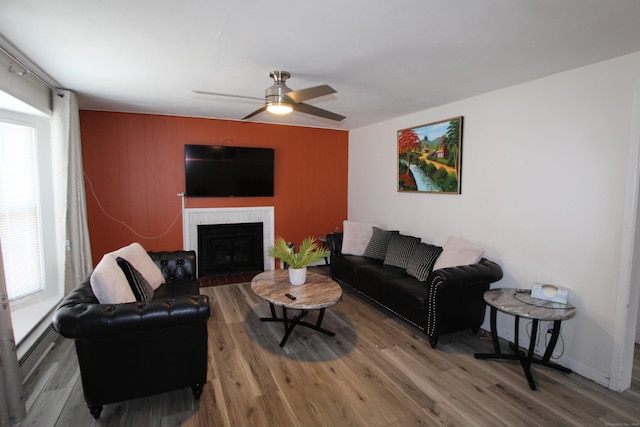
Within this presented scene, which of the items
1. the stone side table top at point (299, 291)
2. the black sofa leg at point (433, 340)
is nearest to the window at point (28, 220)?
the stone side table top at point (299, 291)

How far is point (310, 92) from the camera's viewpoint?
8.17 feet

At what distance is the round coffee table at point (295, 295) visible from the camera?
2.86 metres

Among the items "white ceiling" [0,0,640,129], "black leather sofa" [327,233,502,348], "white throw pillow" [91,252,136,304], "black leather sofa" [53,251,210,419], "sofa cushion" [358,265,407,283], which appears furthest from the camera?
"sofa cushion" [358,265,407,283]

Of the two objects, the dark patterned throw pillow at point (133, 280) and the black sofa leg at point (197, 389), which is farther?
the dark patterned throw pillow at point (133, 280)

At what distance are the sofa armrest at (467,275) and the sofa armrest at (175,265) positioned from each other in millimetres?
2612

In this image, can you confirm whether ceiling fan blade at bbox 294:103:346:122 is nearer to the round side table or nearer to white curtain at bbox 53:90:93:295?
the round side table

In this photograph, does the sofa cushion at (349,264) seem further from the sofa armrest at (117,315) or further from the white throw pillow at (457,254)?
the sofa armrest at (117,315)

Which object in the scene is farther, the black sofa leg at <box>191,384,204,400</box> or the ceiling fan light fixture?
the ceiling fan light fixture

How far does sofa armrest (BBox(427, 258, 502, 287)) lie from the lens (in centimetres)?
291

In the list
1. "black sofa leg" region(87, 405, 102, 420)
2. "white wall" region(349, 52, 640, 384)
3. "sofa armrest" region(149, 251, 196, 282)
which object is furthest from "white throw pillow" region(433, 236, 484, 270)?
"black sofa leg" region(87, 405, 102, 420)

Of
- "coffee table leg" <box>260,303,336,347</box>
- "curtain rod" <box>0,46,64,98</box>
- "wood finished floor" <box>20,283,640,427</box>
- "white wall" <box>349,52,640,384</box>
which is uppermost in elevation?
"curtain rod" <box>0,46,64,98</box>

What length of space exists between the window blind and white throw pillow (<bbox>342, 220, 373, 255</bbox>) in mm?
3721

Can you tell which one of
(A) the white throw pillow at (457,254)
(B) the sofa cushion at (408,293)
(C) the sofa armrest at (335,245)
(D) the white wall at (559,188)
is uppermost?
(D) the white wall at (559,188)

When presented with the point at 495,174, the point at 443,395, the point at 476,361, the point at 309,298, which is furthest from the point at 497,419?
the point at 495,174
